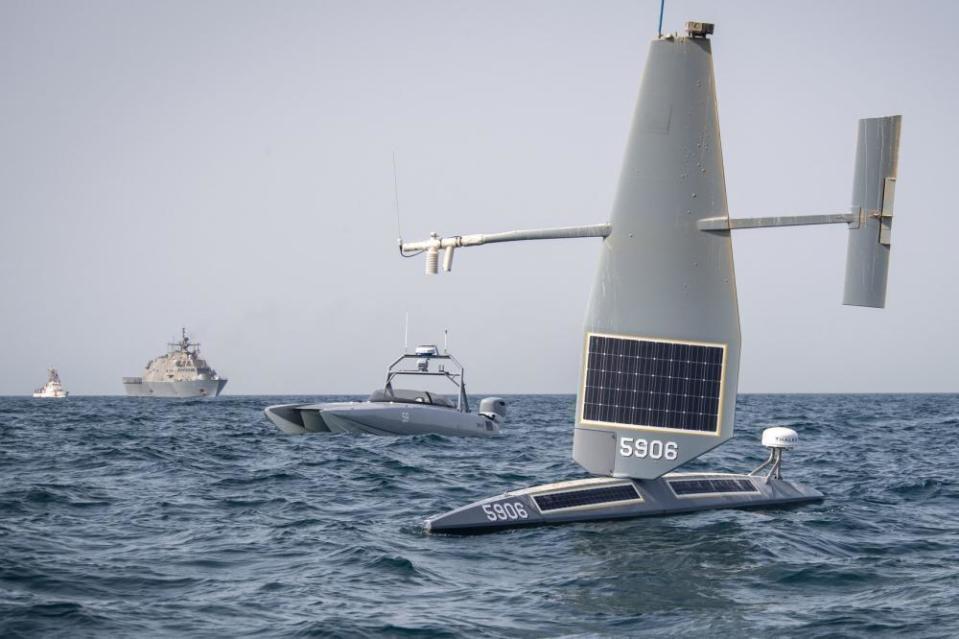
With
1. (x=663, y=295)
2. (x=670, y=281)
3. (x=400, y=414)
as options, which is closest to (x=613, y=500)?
(x=663, y=295)

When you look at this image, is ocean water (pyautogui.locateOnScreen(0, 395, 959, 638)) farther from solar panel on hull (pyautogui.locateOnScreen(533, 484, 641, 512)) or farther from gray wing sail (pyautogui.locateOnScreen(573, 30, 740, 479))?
gray wing sail (pyautogui.locateOnScreen(573, 30, 740, 479))

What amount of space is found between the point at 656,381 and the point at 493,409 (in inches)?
875

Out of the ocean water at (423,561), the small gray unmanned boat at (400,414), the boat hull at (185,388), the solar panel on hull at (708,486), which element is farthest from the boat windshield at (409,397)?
the boat hull at (185,388)

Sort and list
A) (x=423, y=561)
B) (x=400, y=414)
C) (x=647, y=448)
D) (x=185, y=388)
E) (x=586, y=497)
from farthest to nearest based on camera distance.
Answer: (x=185, y=388), (x=400, y=414), (x=586, y=497), (x=647, y=448), (x=423, y=561)

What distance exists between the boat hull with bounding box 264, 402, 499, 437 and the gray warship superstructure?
292ft

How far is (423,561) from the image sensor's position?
1305 centimetres

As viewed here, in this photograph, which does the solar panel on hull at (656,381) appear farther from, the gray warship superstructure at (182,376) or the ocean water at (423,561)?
the gray warship superstructure at (182,376)

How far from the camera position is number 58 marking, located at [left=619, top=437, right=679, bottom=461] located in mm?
15812

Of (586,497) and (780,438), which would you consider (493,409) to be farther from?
(586,497)

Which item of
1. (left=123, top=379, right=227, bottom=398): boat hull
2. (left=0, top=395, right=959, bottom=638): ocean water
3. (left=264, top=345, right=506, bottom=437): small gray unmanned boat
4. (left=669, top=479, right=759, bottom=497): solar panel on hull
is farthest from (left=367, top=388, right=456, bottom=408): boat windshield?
(left=123, top=379, right=227, bottom=398): boat hull

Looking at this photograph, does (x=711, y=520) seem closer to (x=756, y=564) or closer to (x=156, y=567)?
(x=756, y=564)

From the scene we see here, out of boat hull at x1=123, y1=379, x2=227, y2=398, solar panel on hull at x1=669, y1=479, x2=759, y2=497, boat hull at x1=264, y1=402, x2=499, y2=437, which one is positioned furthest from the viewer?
boat hull at x1=123, y1=379, x2=227, y2=398

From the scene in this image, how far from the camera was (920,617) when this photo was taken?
1064 cm

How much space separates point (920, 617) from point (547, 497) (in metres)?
6.44
